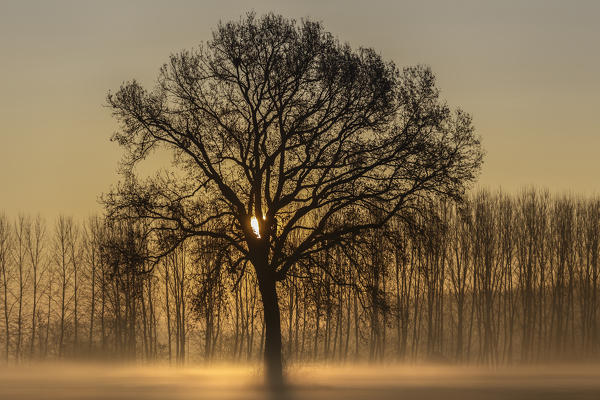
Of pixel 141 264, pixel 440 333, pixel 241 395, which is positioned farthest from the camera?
pixel 440 333

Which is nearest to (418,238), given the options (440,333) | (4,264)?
(440,333)

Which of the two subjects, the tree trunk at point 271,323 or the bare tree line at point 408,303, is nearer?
the tree trunk at point 271,323

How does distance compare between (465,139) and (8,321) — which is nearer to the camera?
(465,139)

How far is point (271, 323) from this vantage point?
1457 inches

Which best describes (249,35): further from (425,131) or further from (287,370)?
(287,370)

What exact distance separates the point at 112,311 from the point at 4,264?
34.0 feet

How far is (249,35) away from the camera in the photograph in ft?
119

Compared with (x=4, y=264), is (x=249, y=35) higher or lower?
higher

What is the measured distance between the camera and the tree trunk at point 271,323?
36.7 meters

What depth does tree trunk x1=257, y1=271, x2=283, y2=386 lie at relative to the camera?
3669 centimetres

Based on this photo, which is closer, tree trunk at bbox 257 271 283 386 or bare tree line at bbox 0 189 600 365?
tree trunk at bbox 257 271 283 386

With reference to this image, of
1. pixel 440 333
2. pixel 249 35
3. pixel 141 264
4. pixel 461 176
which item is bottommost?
pixel 440 333

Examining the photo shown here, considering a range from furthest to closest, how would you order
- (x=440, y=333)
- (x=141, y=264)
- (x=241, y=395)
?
(x=440, y=333) → (x=141, y=264) → (x=241, y=395)

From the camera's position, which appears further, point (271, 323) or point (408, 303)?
point (408, 303)
